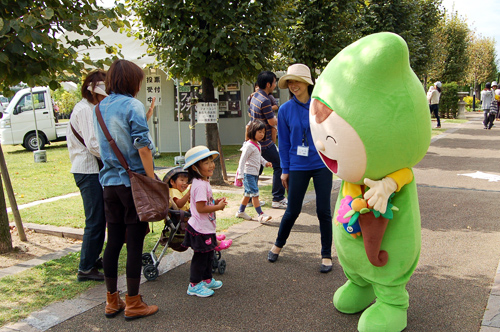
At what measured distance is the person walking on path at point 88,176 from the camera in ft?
14.2

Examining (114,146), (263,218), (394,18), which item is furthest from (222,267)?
(394,18)

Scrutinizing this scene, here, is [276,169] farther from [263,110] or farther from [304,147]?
[304,147]

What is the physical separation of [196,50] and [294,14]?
4.28 metres

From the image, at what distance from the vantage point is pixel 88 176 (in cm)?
437

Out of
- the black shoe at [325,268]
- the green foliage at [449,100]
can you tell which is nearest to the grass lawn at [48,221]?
the black shoe at [325,268]

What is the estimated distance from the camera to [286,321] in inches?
139

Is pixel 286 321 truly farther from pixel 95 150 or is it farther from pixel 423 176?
pixel 423 176

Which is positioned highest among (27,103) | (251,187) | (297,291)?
(27,103)

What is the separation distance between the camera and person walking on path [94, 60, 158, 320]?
349cm

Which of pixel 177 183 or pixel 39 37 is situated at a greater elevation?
pixel 39 37

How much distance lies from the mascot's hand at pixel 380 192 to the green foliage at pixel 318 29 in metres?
7.88

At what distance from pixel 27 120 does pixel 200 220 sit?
49.0ft

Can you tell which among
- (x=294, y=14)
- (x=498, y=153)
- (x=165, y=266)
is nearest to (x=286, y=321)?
(x=165, y=266)

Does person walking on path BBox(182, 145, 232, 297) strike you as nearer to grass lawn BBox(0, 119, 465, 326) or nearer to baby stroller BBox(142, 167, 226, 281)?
baby stroller BBox(142, 167, 226, 281)
